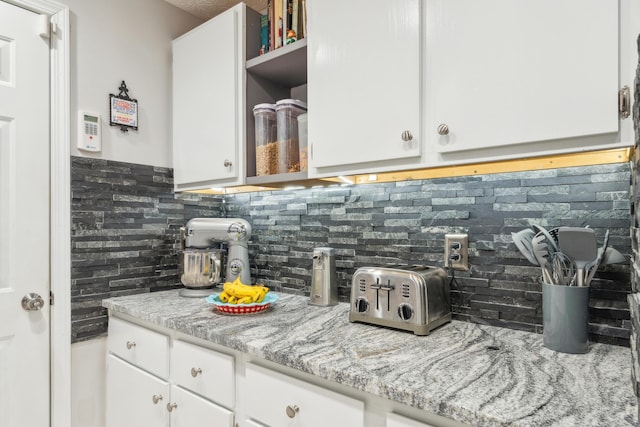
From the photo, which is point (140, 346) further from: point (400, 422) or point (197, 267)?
point (400, 422)

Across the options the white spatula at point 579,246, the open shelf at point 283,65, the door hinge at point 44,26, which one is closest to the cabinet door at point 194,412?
the white spatula at point 579,246

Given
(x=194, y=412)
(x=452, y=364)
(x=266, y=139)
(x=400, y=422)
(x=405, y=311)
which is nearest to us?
(x=400, y=422)

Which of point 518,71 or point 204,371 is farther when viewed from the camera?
point 204,371

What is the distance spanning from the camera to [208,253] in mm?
1876

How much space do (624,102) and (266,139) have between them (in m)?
1.23

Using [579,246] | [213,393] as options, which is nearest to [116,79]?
[213,393]

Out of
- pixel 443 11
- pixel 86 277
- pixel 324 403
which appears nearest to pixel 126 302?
pixel 86 277

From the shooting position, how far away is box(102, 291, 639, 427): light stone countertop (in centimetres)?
75

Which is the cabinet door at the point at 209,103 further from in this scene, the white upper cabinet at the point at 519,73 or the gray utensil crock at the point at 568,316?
the gray utensil crock at the point at 568,316

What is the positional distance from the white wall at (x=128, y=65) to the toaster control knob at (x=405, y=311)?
144 centimetres

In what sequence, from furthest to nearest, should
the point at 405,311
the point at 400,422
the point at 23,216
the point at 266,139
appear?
the point at 266,139, the point at 23,216, the point at 405,311, the point at 400,422

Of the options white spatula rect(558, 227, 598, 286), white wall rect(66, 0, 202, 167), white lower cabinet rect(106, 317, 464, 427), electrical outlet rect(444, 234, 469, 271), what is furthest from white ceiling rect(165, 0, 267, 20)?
white spatula rect(558, 227, 598, 286)

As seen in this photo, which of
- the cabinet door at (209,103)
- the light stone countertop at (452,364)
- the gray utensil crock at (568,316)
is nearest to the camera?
the light stone countertop at (452,364)

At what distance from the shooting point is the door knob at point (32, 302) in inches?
62.8
